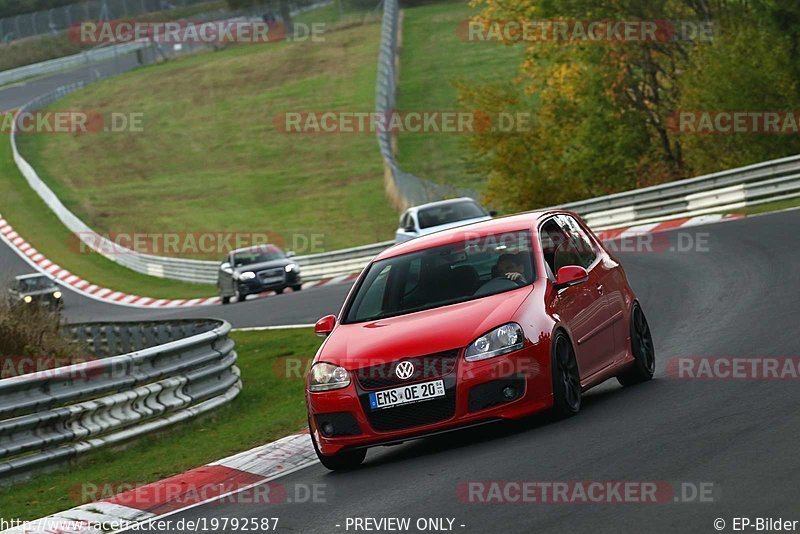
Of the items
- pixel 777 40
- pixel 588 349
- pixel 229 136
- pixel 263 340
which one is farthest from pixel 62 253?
pixel 588 349

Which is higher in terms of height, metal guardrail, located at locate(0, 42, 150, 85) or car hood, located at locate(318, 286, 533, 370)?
car hood, located at locate(318, 286, 533, 370)

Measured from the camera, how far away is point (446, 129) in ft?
212

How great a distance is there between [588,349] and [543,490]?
288 cm

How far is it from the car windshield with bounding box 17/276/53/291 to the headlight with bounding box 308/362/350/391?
3011cm

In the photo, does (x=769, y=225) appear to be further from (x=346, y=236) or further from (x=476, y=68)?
(x=476, y=68)

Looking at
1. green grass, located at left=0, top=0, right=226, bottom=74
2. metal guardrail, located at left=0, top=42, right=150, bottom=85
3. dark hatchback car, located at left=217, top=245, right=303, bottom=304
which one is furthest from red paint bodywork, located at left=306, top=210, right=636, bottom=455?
green grass, located at left=0, top=0, right=226, bottom=74

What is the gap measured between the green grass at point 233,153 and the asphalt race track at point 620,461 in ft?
113

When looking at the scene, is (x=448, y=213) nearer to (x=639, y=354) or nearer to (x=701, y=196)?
(x=701, y=196)

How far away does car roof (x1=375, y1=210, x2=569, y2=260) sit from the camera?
10.8 metres

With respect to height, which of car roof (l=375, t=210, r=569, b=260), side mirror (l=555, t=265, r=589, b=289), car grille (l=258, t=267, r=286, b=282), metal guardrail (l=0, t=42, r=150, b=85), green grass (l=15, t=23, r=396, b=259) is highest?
car roof (l=375, t=210, r=569, b=260)

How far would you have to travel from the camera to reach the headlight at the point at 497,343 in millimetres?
9352

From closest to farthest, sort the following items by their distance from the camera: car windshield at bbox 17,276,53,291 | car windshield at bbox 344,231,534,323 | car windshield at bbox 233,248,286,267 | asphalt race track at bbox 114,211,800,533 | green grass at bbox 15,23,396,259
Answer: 1. asphalt race track at bbox 114,211,800,533
2. car windshield at bbox 344,231,534,323
3. car windshield at bbox 233,248,286,267
4. car windshield at bbox 17,276,53,291
5. green grass at bbox 15,23,396,259

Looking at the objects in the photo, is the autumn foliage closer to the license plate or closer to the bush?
the bush

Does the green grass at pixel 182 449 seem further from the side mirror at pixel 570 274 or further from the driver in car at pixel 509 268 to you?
the side mirror at pixel 570 274
